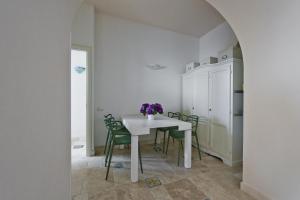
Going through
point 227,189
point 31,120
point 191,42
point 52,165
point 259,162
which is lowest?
point 227,189

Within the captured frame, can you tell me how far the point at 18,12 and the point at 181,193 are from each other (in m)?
2.19

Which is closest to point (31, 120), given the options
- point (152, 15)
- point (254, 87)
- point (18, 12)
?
point (18, 12)

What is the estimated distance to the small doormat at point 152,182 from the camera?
1.95m

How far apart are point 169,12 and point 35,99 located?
3175mm

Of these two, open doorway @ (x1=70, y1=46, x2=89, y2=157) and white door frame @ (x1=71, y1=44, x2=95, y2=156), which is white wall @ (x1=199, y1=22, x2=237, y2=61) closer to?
white door frame @ (x1=71, y1=44, x2=95, y2=156)

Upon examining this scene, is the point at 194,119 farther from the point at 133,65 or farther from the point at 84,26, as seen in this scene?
the point at 84,26

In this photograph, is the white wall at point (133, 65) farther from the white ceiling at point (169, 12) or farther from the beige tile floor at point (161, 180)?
the beige tile floor at point (161, 180)

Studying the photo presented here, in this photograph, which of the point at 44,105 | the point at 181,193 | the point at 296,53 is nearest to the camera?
the point at 44,105

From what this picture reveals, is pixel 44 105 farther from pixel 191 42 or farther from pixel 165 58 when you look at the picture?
pixel 191 42

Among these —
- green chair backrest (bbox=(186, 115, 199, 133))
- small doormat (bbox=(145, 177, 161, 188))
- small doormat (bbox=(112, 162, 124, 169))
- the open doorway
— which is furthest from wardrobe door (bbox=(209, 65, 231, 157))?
the open doorway

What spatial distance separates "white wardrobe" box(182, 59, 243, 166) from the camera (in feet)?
8.25

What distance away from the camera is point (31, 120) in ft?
2.59

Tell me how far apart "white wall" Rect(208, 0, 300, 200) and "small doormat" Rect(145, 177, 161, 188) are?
3.63 feet

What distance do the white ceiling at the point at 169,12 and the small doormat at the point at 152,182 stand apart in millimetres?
3125
